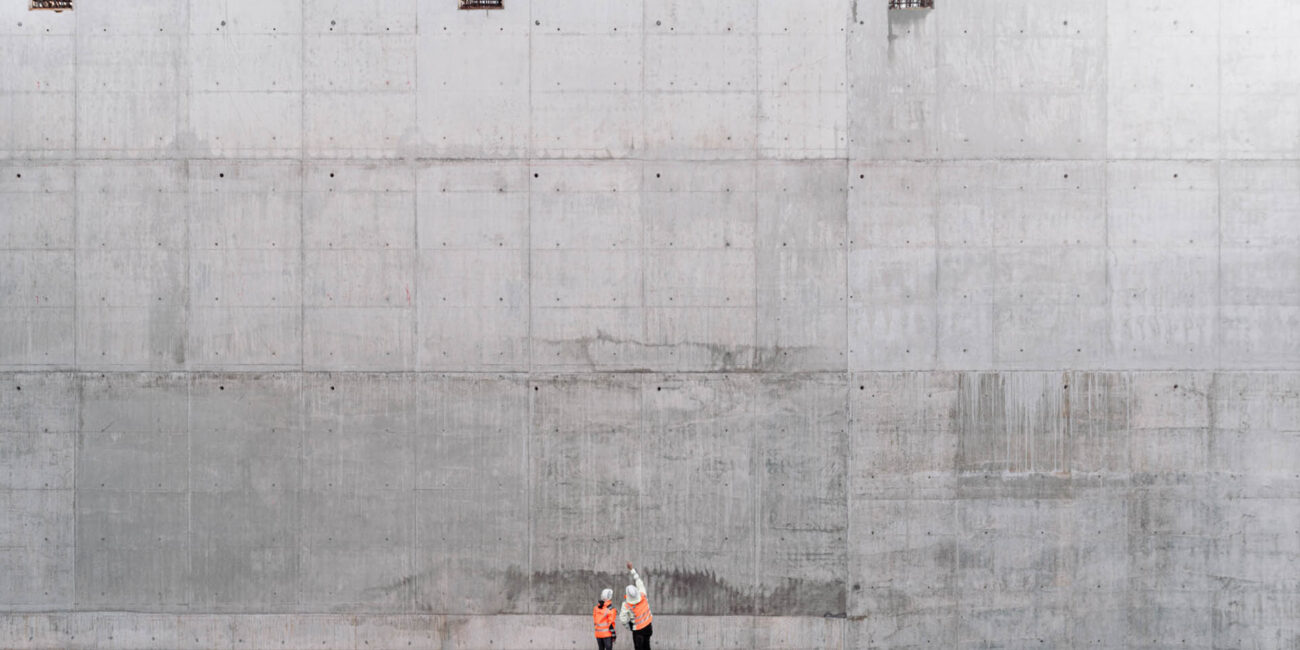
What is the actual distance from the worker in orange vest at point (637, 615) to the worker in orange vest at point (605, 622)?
155 mm

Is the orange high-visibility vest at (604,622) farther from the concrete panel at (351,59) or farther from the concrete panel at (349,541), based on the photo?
the concrete panel at (351,59)

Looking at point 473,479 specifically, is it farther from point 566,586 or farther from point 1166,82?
point 1166,82

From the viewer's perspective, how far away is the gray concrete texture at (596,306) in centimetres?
808

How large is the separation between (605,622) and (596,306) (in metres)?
3.88

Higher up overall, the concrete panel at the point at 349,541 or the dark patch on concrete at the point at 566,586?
the concrete panel at the point at 349,541

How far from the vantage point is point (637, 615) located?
7539 mm

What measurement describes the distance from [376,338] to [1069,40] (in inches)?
387

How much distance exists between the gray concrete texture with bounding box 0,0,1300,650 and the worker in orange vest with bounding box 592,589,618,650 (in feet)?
1.73

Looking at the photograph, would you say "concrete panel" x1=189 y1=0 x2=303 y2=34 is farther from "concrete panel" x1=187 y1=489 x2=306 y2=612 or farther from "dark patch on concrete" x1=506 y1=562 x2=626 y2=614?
"dark patch on concrete" x1=506 y1=562 x2=626 y2=614

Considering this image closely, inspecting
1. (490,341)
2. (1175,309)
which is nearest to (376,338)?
(490,341)

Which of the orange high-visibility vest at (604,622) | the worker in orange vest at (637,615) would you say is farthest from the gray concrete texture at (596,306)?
the orange high-visibility vest at (604,622)

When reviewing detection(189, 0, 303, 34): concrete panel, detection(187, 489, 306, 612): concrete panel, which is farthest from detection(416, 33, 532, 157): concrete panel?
detection(187, 489, 306, 612): concrete panel

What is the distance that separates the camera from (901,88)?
319 inches

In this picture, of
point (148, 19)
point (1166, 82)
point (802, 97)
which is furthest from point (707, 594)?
point (148, 19)
